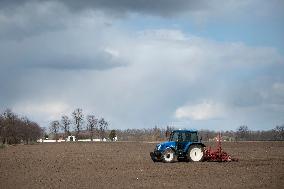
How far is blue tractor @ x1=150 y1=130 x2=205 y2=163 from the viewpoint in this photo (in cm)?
2714

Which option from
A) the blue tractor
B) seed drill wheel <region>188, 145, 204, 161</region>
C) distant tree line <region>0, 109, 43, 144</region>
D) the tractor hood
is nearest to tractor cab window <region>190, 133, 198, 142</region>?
the blue tractor

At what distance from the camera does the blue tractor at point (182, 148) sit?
2714cm

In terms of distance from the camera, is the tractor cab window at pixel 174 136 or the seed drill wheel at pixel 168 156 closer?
the seed drill wheel at pixel 168 156

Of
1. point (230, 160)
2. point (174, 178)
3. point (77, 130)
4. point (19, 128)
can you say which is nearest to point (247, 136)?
point (77, 130)

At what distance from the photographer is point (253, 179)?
18281mm

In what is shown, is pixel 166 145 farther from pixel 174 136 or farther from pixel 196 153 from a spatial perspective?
pixel 196 153

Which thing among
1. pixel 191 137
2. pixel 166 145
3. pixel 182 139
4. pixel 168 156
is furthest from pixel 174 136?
pixel 168 156

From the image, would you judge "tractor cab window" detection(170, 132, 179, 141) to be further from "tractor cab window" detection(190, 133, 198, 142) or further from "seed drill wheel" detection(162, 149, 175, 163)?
"tractor cab window" detection(190, 133, 198, 142)

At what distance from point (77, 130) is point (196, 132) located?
93.7m

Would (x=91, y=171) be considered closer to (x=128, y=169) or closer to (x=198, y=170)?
(x=128, y=169)

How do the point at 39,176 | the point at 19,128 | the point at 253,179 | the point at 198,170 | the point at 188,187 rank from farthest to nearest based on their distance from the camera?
the point at 19,128, the point at 198,170, the point at 39,176, the point at 253,179, the point at 188,187

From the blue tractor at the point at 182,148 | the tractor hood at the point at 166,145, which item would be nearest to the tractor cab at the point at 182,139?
the blue tractor at the point at 182,148

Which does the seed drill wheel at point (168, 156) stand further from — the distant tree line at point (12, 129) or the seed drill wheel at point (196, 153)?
the distant tree line at point (12, 129)

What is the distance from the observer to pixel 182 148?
27312 millimetres
